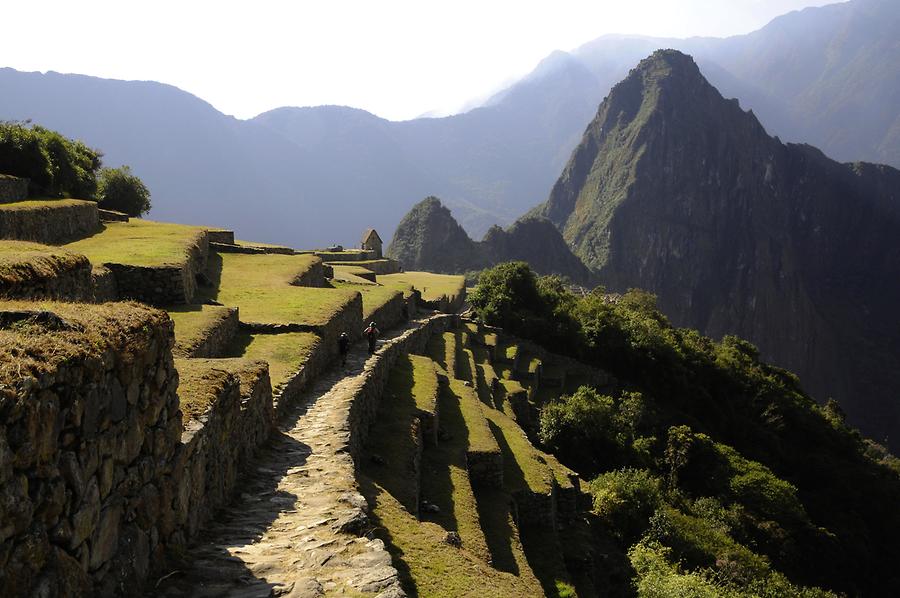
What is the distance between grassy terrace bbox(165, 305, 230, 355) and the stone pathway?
3.79 metres

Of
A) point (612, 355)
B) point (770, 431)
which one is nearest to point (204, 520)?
point (612, 355)

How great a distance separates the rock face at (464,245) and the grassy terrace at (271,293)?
111586 mm

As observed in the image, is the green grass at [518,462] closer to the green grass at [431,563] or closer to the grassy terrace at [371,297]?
the green grass at [431,563]

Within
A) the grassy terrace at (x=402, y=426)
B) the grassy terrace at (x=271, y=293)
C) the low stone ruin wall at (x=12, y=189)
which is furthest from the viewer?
the low stone ruin wall at (x=12, y=189)

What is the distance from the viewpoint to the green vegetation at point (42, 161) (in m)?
28.3

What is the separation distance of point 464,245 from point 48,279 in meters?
139

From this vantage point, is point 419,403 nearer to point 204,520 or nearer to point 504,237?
point 204,520

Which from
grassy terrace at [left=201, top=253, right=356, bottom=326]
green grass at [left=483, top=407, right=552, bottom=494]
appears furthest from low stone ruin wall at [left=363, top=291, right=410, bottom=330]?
green grass at [left=483, top=407, right=552, bottom=494]

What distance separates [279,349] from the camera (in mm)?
15531

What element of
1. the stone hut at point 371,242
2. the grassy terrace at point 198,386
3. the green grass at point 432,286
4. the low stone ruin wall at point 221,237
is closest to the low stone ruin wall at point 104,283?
the grassy terrace at point 198,386

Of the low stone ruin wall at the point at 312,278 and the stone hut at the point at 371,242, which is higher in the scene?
the stone hut at the point at 371,242

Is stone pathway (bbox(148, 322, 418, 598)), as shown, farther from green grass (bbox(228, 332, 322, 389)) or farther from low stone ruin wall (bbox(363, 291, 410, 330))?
low stone ruin wall (bbox(363, 291, 410, 330))

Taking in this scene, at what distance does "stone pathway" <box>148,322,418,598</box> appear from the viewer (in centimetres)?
566

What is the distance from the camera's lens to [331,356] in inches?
721
